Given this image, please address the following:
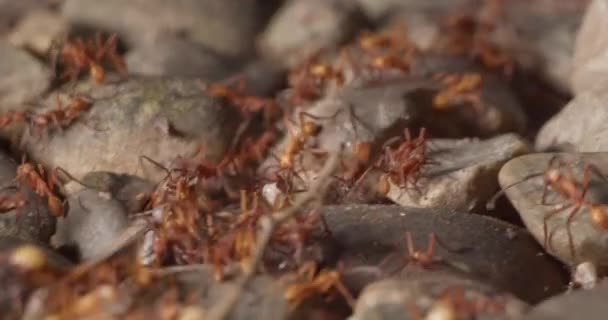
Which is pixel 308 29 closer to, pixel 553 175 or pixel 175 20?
pixel 175 20

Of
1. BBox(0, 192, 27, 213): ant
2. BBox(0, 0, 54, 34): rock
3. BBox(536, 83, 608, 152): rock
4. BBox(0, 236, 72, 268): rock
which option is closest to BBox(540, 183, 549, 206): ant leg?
BBox(536, 83, 608, 152): rock

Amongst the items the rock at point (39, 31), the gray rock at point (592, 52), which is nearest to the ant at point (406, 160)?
the gray rock at point (592, 52)

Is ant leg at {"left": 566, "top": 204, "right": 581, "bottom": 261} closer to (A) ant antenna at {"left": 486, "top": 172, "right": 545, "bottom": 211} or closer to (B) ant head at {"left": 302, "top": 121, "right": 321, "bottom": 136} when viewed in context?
(A) ant antenna at {"left": 486, "top": 172, "right": 545, "bottom": 211}

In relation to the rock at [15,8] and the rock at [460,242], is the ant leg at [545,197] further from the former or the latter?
the rock at [15,8]

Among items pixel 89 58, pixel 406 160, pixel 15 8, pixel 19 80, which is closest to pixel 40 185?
pixel 19 80

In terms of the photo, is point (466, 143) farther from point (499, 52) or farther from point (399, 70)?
point (499, 52)

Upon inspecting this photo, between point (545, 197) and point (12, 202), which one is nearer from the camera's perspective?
point (545, 197)

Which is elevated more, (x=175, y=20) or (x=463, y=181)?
(x=175, y=20)
